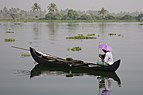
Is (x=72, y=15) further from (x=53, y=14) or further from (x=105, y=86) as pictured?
(x=105, y=86)

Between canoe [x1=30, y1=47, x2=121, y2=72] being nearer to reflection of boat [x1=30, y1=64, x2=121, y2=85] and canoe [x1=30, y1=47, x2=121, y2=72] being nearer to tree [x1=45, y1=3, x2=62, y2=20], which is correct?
reflection of boat [x1=30, y1=64, x2=121, y2=85]

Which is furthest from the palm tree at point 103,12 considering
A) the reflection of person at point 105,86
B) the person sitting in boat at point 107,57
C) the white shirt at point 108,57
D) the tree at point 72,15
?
the reflection of person at point 105,86

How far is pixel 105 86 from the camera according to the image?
44.9 ft

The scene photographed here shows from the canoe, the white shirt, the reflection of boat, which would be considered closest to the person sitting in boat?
the white shirt

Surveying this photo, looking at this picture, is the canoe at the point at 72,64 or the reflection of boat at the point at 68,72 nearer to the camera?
the reflection of boat at the point at 68,72

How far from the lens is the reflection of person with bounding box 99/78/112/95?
495 inches

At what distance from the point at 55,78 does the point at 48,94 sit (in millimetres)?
3144

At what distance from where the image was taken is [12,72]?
16250 millimetres

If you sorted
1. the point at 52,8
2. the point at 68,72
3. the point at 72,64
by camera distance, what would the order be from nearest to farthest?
the point at 68,72 < the point at 72,64 < the point at 52,8

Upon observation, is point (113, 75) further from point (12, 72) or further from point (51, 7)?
point (51, 7)

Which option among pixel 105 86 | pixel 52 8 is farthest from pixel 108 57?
pixel 52 8

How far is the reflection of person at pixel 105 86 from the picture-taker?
12.6 meters

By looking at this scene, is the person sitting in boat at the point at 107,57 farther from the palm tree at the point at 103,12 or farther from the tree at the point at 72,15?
the palm tree at the point at 103,12

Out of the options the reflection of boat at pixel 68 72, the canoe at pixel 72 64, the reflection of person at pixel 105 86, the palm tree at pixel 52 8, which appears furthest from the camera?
the palm tree at pixel 52 8
